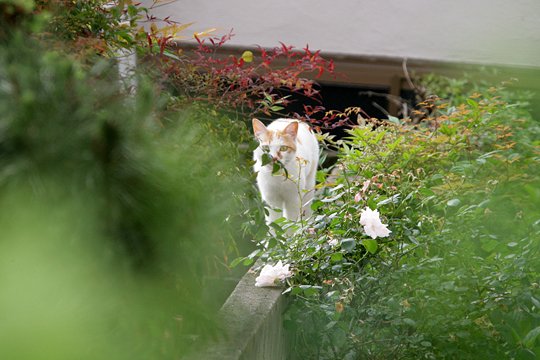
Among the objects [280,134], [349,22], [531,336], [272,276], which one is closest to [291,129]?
[280,134]

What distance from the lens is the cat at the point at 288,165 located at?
388 cm

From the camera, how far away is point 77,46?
6.26 feet

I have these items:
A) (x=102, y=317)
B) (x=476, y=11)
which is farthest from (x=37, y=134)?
(x=476, y=11)

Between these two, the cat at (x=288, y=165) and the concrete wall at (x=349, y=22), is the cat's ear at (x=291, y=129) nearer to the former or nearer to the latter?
the cat at (x=288, y=165)

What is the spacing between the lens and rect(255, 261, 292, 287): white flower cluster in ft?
9.77

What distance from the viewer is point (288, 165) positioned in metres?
4.05

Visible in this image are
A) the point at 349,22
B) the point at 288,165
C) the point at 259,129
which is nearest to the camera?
the point at 259,129

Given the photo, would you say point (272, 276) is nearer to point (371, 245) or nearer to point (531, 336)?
point (371, 245)

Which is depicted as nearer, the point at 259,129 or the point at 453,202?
the point at 453,202

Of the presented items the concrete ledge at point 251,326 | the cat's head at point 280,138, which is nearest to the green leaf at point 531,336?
the concrete ledge at point 251,326

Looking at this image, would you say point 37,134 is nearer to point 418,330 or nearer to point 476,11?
point 418,330

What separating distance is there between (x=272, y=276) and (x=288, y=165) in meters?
1.16

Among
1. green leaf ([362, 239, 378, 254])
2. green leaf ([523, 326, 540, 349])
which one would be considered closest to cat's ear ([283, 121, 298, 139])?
green leaf ([362, 239, 378, 254])

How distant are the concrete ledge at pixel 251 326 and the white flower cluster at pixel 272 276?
1.0 inches
